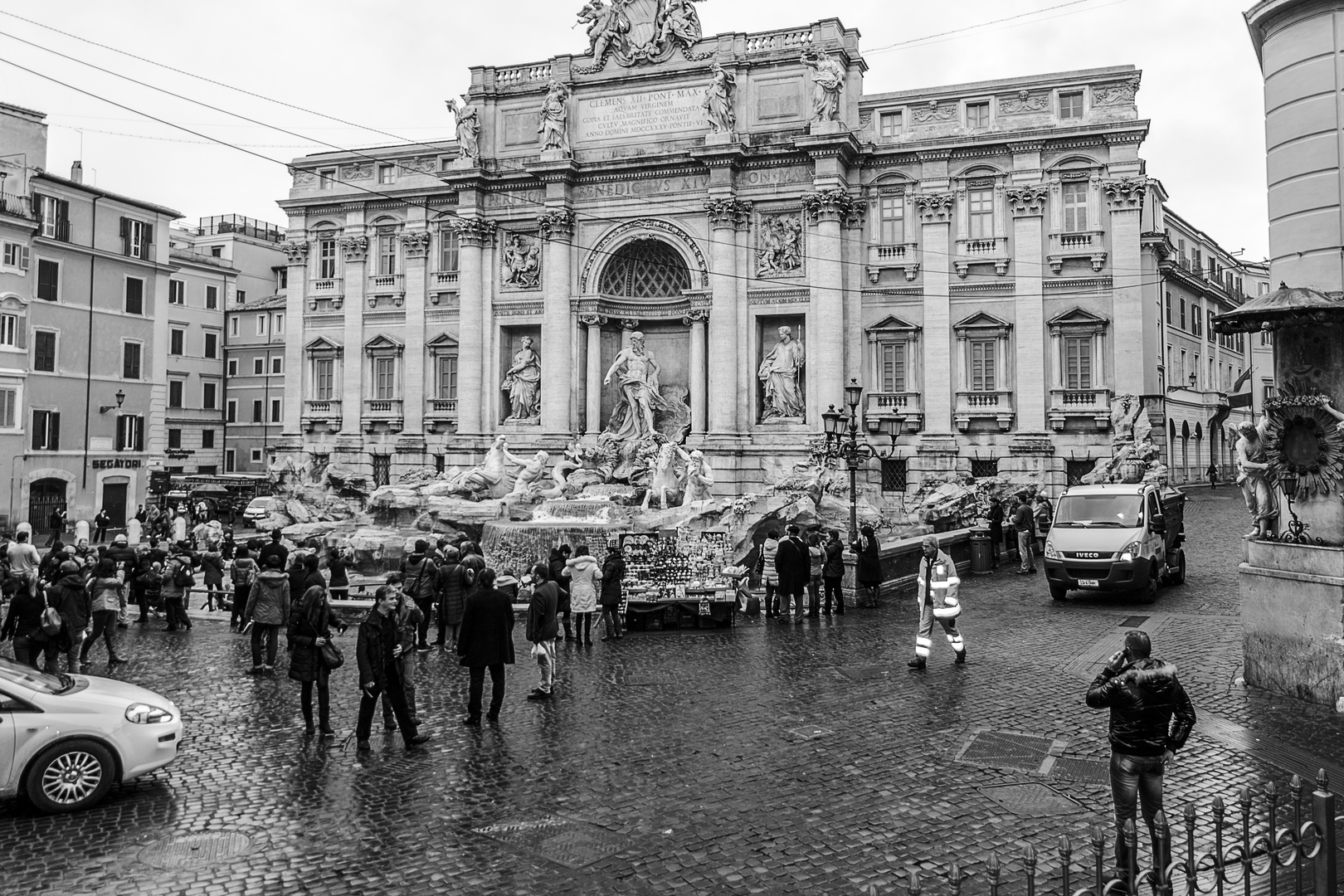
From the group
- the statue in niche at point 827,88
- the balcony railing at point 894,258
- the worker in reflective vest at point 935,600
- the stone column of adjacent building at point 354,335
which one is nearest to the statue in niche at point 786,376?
the balcony railing at point 894,258

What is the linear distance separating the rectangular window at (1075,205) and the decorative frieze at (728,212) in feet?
34.6

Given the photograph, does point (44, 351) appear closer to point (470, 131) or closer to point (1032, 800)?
point (470, 131)

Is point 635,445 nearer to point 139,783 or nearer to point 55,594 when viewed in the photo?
point 55,594

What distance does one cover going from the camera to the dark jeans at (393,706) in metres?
9.49

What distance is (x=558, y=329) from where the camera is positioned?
3581 cm

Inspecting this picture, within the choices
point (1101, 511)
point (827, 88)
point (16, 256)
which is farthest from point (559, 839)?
point (16, 256)

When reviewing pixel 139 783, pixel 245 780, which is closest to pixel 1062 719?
pixel 245 780

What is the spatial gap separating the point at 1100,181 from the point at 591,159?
17712 mm

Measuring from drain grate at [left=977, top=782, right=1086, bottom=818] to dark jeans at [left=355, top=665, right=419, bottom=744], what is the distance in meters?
5.37

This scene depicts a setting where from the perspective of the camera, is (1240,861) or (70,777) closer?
(1240,861)

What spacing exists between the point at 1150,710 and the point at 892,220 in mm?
29305

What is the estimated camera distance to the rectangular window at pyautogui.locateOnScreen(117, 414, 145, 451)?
39.1 meters

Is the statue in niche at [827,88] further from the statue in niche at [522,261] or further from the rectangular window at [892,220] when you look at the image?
the statue in niche at [522,261]

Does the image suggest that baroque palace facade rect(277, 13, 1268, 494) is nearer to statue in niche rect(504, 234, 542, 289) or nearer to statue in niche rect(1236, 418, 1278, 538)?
statue in niche rect(504, 234, 542, 289)
